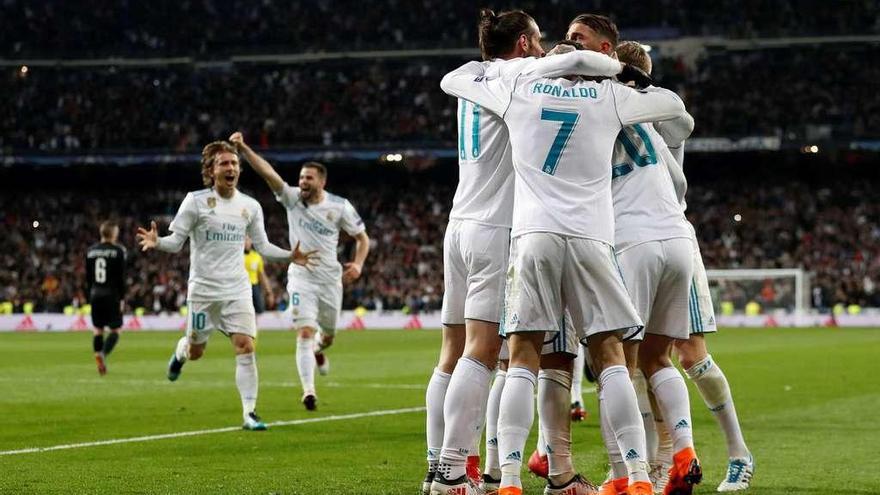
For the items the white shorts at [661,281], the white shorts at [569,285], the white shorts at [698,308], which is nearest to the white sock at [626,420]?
the white shorts at [569,285]

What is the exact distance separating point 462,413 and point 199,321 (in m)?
5.89

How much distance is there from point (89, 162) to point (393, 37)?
13.0 m

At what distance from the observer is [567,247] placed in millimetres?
6164

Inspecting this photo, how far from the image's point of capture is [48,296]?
150ft

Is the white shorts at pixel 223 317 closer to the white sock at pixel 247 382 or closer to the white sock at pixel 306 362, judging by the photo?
the white sock at pixel 247 382

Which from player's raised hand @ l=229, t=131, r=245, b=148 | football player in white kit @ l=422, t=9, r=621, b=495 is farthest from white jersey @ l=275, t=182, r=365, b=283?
football player in white kit @ l=422, t=9, r=621, b=495

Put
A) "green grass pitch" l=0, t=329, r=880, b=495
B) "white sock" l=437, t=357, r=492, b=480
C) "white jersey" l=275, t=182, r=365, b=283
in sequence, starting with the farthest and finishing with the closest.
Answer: "white jersey" l=275, t=182, r=365, b=283, "green grass pitch" l=0, t=329, r=880, b=495, "white sock" l=437, t=357, r=492, b=480

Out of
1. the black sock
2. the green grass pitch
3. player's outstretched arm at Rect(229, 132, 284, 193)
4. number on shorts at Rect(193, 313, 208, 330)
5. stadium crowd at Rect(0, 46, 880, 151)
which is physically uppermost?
stadium crowd at Rect(0, 46, 880, 151)

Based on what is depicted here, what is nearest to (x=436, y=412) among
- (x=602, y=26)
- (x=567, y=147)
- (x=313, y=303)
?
(x=567, y=147)

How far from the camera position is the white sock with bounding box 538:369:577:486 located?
22.1 feet

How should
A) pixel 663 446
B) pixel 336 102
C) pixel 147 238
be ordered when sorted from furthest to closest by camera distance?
pixel 336 102 < pixel 147 238 < pixel 663 446

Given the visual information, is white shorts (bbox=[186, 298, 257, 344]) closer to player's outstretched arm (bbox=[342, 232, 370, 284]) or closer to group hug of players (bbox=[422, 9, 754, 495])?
player's outstretched arm (bbox=[342, 232, 370, 284])

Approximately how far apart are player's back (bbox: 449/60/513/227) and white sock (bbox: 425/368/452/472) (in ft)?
2.94

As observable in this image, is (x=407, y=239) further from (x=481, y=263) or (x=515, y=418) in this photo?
(x=515, y=418)
